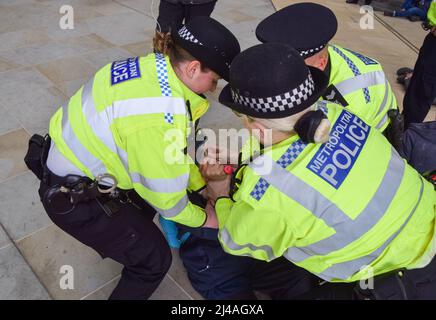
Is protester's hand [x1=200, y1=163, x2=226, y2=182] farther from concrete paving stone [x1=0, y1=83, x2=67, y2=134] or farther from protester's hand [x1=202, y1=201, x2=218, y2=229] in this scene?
concrete paving stone [x1=0, y1=83, x2=67, y2=134]

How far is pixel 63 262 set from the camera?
2176 millimetres

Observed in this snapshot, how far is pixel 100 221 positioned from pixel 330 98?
45.4 inches

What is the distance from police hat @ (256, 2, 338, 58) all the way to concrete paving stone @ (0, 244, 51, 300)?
171 centimetres

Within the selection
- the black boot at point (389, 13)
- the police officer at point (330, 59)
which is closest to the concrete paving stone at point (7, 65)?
the police officer at point (330, 59)

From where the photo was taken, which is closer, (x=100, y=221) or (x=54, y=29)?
(x=100, y=221)

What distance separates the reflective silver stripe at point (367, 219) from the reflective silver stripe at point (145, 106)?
0.64 metres

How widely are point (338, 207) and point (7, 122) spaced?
3055 mm

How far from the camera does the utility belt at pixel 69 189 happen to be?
1.46m

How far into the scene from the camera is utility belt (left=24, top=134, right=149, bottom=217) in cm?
146

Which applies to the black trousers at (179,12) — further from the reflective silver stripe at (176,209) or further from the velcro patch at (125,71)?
the reflective silver stripe at (176,209)

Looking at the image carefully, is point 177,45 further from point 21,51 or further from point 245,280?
point 21,51

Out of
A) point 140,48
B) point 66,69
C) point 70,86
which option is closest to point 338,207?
point 70,86
